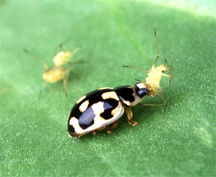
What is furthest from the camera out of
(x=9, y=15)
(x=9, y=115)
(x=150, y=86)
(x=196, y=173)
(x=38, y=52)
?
(x=9, y=15)

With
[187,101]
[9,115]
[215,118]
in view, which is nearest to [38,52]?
[9,115]

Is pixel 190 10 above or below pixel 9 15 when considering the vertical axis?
above

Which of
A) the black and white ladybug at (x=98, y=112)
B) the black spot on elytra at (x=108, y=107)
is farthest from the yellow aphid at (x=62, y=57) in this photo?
the black spot on elytra at (x=108, y=107)

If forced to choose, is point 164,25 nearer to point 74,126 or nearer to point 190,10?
point 190,10

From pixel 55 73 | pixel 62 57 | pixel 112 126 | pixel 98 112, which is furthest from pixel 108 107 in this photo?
pixel 62 57

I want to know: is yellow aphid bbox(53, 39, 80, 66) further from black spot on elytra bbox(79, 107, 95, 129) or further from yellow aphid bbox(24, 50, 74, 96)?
black spot on elytra bbox(79, 107, 95, 129)

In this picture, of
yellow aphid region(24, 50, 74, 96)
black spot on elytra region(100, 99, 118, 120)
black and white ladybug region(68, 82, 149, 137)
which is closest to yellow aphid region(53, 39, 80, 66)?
yellow aphid region(24, 50, 74, 96)

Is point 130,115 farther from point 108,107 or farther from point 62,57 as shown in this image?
point 62,57
